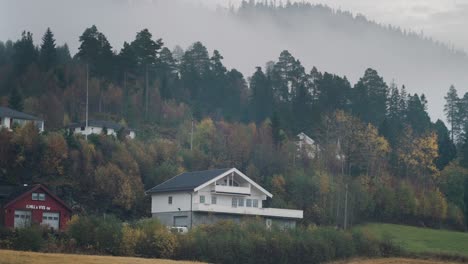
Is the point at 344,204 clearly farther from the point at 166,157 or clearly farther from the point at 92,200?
the point at 92,200

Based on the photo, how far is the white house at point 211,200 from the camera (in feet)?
276

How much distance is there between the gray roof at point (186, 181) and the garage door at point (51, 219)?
1062 cm

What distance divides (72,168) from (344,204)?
27.1 m

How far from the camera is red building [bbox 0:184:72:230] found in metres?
76.1

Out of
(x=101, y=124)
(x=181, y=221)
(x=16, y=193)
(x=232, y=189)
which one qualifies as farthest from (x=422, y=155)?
(x=16, y=193)

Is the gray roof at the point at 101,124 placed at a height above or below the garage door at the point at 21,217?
above

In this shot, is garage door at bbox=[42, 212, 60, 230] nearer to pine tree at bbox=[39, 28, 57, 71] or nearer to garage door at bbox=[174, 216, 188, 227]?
garage door at bbox=[174, 216, 188, 227]

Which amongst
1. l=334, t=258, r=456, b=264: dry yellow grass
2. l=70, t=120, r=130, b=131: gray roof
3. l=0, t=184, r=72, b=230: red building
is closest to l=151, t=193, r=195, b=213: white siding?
l=0, t=184, r=72, b=230: red building

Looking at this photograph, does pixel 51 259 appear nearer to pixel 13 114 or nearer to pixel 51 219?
pixel 51 219

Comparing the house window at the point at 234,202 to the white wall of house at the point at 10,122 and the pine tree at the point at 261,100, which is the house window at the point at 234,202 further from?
the pine tree at the point at 261,100

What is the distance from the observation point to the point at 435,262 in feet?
254

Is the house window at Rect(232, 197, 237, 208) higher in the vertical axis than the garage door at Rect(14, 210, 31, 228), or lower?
higher

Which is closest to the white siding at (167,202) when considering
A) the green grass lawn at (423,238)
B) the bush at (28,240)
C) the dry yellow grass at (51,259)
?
the green grass lawn at (423,238)

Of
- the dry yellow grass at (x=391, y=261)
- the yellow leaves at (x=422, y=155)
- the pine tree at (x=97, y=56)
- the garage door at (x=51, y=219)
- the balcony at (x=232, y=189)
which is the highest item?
the pine tree at (x=97, y=56)
